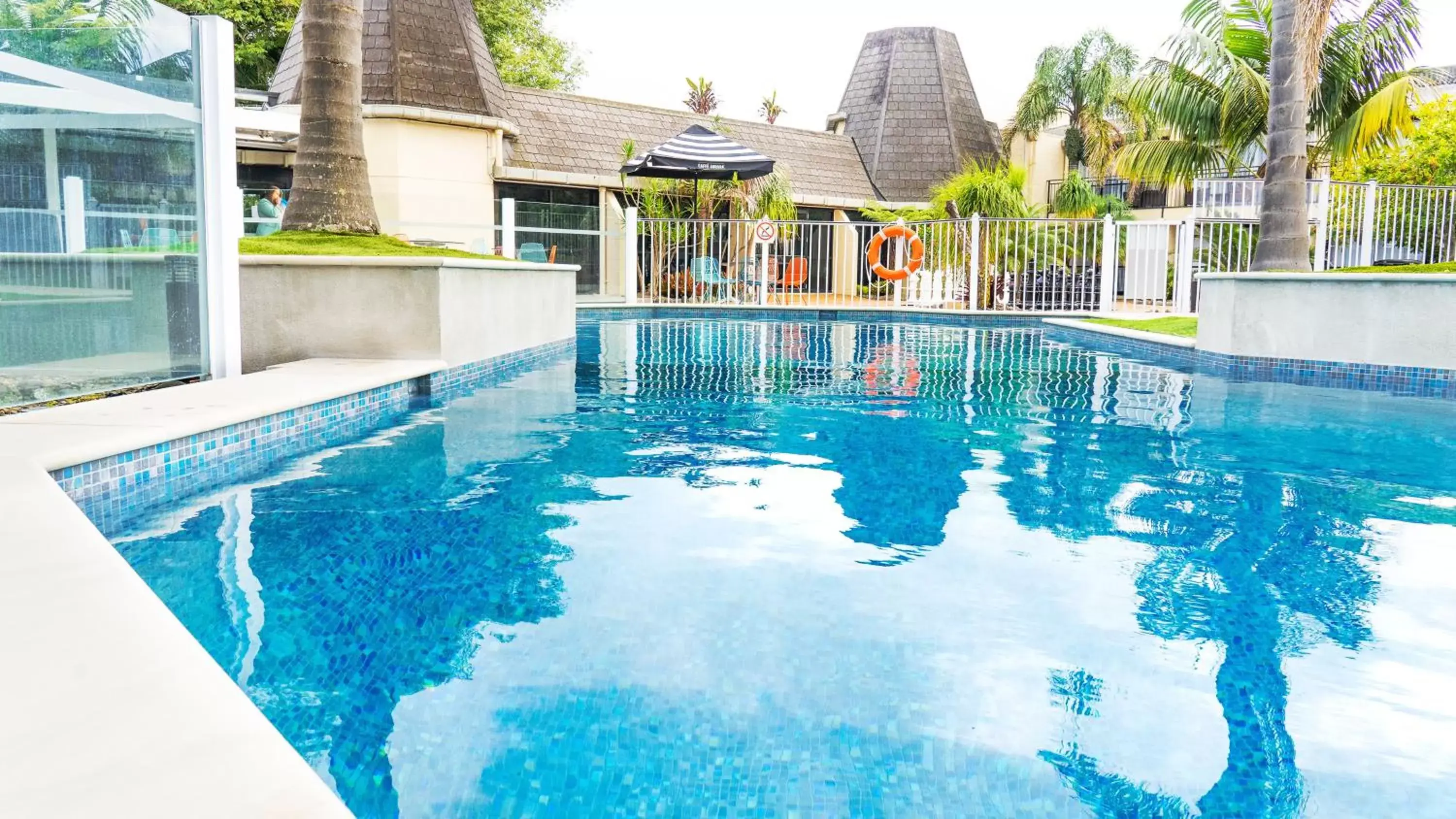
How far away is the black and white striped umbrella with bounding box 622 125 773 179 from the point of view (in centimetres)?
1650

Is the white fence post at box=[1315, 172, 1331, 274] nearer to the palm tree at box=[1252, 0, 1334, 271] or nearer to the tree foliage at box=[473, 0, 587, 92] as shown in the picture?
the palm tree at box=[1252, 0, 1334, 271]

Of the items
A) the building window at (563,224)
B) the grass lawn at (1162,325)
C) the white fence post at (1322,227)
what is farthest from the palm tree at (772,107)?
the white fence post at (1322,227)

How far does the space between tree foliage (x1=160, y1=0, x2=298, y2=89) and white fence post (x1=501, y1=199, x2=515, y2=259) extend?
35.1ft

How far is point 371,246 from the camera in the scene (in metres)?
8.35

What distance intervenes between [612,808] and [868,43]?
90.7ft

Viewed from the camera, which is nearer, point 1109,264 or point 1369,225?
point 1369,225

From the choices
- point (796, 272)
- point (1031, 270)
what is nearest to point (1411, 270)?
point (1031, 270)

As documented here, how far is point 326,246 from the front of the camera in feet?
26.5

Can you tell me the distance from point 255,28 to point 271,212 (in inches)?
551

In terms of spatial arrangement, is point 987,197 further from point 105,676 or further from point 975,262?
point 105,676

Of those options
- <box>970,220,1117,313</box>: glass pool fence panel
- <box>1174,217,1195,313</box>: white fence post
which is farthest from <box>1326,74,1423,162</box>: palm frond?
<box>970,220,1117,313</box>: glass pool fence panel

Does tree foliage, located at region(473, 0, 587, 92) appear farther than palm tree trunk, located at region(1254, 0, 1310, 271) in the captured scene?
Yes

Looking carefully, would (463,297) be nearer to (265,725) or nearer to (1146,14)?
(265,725)

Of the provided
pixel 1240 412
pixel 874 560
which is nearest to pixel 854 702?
pixel 874 560
